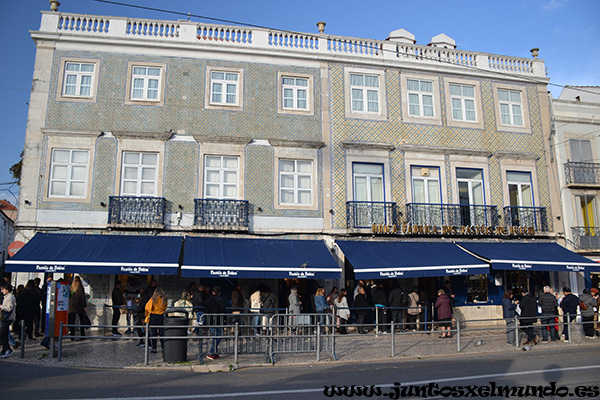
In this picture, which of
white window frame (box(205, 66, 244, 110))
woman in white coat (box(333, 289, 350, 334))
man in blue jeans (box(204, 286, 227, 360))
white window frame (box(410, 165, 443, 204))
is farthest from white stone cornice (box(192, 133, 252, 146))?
man in blue jeans (box(204, 286, 227, 360))

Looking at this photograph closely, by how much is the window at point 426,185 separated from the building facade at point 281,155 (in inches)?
2.1

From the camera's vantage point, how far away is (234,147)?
55.1ft

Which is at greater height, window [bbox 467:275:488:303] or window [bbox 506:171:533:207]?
window [bbox 506:171:533:207]

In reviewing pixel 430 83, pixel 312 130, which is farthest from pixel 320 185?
pixel 430 83

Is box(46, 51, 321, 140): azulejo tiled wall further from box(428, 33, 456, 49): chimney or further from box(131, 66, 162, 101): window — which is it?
box(428, 33, 456, 49): chimney

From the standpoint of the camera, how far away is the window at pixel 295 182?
17.0 m

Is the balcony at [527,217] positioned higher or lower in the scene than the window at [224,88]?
lower

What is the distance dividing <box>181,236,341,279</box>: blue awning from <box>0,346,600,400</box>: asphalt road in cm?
421

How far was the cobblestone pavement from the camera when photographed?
10.4 m

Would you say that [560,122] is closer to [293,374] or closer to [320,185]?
[320,185]

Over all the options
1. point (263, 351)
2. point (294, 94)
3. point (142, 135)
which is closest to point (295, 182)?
point (294, 94)

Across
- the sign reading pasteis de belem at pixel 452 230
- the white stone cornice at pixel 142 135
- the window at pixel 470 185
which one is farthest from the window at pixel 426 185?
the white stone cornice at pixel 142 135

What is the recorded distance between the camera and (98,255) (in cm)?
1393

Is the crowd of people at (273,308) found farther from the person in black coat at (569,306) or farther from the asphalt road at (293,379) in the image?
the asphalt road at (293,379)
